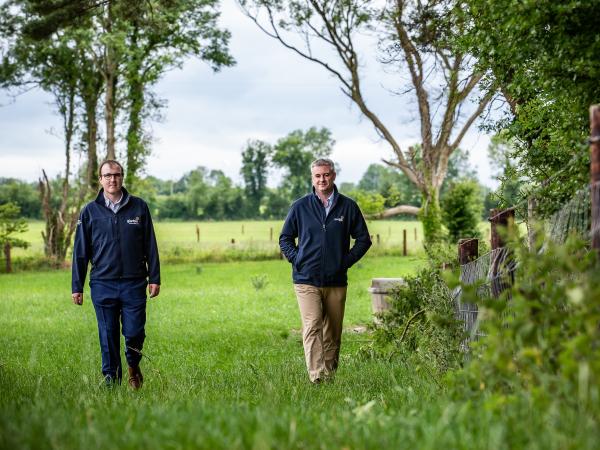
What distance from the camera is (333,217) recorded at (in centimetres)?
916

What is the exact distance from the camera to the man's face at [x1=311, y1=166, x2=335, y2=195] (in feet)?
29.8

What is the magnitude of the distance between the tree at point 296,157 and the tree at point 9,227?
65885mm

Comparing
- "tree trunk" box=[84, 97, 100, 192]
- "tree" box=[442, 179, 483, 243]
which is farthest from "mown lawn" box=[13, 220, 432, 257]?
"tree trunk" box=[84, 97, 100, 192]

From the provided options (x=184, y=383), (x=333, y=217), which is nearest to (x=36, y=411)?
(x=184, y=383)

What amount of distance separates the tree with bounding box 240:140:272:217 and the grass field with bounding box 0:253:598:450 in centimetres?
Answer: 8774

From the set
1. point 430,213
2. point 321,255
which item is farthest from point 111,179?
point 430,213

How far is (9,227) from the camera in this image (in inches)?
1592

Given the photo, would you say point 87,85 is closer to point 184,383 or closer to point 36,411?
point 184,383

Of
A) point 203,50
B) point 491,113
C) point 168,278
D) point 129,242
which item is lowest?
point 168,278

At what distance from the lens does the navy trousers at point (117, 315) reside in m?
8.69

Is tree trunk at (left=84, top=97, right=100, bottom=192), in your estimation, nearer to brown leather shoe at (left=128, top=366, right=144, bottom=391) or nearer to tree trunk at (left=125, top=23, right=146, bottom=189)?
tree trunk at (left=125, top=23, right=146, bottom=189)

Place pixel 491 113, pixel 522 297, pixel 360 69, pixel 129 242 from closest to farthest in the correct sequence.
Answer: pixel 522 297 → pixel 129 242 → pixel 491 113 → pixel 360 69

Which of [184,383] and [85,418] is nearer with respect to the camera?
[85,418]

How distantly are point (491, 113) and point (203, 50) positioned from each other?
32.1 meters
